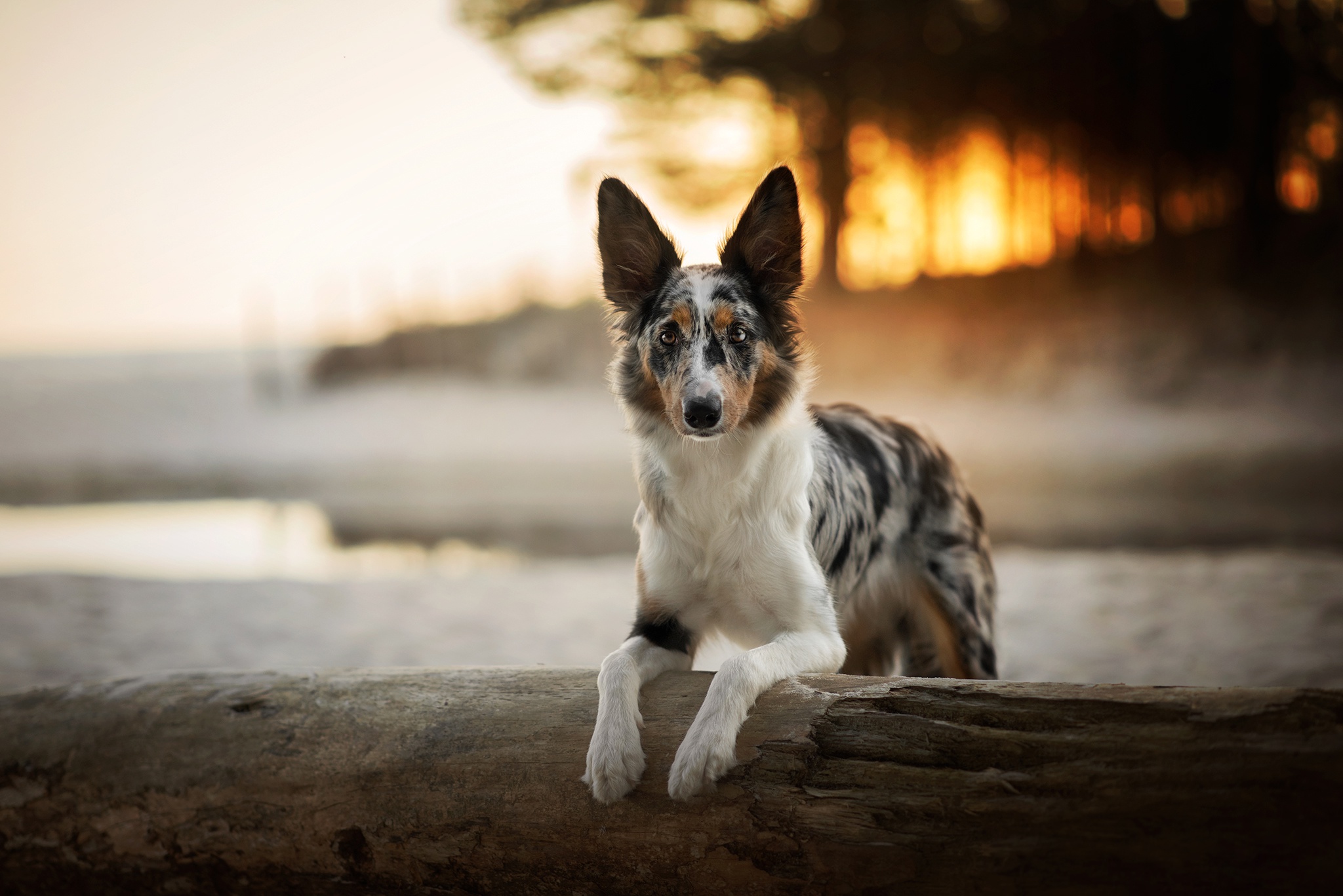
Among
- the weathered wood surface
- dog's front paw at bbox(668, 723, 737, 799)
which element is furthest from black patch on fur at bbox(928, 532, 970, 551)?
dog's front paw at bbox(668, 723, 737, 799)

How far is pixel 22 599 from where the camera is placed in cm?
699

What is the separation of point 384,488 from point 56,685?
1245 centimetres

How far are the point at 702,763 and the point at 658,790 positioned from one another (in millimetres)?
151

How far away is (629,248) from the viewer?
138 inches

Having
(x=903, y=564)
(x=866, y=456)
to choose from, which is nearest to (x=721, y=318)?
(x=866, y=456)

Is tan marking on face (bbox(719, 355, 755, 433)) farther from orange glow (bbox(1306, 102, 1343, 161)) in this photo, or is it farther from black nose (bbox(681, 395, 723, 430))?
orange glow (bbox(1306, 102, 1343, 161))

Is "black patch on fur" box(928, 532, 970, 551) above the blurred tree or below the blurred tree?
below

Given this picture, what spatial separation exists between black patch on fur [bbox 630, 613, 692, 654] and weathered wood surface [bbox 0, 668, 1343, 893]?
1.04 feet

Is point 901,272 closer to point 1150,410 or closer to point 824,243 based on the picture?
point 824,243

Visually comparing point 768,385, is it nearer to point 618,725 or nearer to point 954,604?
point 954,604

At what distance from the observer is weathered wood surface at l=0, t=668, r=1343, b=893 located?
2000 millimetres

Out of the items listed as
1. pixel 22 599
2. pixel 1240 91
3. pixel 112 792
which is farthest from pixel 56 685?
pixel 1240 91

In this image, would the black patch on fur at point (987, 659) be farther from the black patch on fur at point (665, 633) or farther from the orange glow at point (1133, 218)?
the orange glow at point (1133, 218)

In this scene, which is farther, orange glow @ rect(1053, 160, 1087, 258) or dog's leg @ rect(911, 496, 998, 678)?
orange glow @ rect(1053, 160, 1087, 258)
